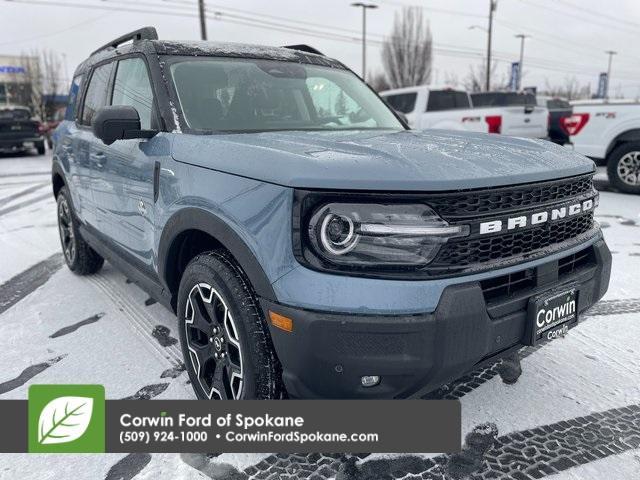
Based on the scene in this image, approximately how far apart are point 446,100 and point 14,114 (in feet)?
44.0

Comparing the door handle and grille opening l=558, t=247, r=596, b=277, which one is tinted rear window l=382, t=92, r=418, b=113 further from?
grille opening l=558, t=247, r=596, b=277

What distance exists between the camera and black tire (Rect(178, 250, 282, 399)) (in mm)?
1930

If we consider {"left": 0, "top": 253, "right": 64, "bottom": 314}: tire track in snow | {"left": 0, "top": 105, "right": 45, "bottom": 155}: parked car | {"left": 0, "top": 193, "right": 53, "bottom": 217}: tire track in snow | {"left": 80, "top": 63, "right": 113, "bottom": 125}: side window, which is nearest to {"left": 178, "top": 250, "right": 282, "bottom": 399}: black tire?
{"left": 80, "top": 63, "right": 113, "bottom": 125}: side window

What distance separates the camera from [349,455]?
83.3 inches

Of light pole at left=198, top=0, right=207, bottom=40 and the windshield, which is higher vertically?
light pole at left=198, top=0, right=207, bottom=40

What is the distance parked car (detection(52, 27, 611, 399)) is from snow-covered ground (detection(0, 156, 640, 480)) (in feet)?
1.20

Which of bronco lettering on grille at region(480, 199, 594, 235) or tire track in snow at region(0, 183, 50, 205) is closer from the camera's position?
bronco lettering on grille at region(480, 199, 594, 235)

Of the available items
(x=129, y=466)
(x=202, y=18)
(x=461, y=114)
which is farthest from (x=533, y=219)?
(x=202, y=18)

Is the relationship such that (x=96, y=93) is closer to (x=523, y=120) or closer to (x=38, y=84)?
(x=523, y=120)

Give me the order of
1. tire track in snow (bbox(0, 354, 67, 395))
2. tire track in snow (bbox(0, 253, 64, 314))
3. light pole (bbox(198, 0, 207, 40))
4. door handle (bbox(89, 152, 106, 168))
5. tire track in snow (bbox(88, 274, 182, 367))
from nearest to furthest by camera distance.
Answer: tire track in snow (bbox(0, 354, 67, 395)), tire track in snow (bbox(88, 274, 182, 367)), door handle (bbox(89, 152, 106, 168)), tire track in snow (bbox(0, 253, 64, 314)), light pole (bbox(198, 0, 207, 40))

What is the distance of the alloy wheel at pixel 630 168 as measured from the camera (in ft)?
24.6

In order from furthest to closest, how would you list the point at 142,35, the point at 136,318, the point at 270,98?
the point at 136,318, the point at 142,35, the point at 270,98

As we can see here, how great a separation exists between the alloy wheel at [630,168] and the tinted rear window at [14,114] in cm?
1662

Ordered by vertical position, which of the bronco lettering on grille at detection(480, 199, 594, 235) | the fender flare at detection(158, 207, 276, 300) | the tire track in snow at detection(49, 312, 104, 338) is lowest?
the tire track in snow at detection(49, 312, 104, 338)
